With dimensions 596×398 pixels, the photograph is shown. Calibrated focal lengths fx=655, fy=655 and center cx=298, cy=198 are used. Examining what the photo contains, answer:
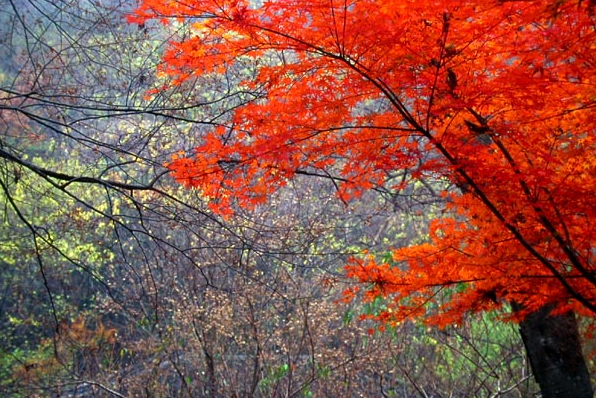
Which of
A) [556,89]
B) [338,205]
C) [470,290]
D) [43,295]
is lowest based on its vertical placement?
[470,290]

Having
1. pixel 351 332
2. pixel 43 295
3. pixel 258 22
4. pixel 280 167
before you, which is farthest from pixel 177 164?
A: pixel 43 295

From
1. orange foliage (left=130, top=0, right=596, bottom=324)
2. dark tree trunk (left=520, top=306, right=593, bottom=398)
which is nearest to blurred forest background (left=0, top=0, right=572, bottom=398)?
dark tree trunk (left=520, top=306, right=593, bottom=398)

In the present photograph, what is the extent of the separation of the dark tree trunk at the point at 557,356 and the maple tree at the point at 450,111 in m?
1.08

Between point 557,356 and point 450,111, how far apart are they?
2.91 m

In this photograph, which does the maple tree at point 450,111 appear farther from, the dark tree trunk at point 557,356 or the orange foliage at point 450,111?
the dark tree trunk at point 557,356

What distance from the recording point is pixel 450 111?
12.9 ft

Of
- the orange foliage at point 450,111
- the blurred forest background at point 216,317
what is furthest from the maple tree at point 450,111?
the blurred forest background at point 216,317

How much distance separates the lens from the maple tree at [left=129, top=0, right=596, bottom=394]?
3262mm

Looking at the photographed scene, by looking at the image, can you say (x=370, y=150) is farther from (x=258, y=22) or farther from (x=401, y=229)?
(x=401, y=229)

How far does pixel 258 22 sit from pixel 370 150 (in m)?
1.00

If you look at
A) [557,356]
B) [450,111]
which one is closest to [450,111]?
[450,111]

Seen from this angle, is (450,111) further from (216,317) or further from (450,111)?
(216,317)

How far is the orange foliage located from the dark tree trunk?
3.26 feet

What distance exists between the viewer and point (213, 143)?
14.3 ft
